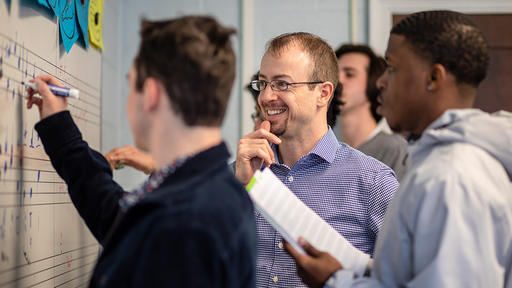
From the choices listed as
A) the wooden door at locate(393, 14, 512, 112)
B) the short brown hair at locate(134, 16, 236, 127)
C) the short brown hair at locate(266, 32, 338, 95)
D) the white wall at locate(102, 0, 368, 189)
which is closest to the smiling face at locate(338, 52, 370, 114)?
the white wall at locate(102, 0, 368, 189)

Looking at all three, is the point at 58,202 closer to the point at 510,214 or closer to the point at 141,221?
the point at 141,221

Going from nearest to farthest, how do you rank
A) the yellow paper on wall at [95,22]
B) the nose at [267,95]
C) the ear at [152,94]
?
1. the ear at [152,94]
2. the nose at [267,95]
3. the yellow paper on wall at [95,22]

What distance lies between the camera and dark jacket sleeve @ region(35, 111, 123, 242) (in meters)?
1.16

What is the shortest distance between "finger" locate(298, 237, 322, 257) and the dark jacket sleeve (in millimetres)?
423

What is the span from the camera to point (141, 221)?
0.77 meters

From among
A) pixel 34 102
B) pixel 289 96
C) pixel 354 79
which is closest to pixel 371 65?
pixel 354 79

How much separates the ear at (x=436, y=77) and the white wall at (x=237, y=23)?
1.56 m

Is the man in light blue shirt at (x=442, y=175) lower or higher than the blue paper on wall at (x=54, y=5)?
lower

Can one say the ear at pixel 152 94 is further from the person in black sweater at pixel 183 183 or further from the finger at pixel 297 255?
the finger at pixel 297 255

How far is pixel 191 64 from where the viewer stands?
0.81m

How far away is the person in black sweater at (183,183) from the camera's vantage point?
2.38ft

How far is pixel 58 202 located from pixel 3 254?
0.36 meters

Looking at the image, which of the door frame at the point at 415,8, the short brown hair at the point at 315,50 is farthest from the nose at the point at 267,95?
the door frame at the point at 415,8

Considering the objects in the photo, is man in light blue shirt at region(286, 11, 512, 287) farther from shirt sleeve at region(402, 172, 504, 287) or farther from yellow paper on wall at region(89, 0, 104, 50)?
yellow paper on wall at region(89, 0, 104, 50)
